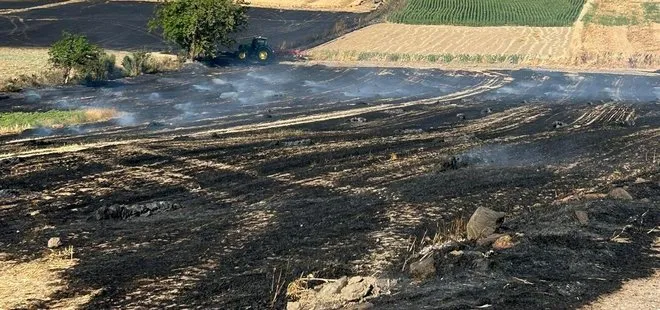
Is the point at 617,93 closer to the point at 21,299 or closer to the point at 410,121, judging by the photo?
the point at 410,121

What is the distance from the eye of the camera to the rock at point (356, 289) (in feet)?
36.0

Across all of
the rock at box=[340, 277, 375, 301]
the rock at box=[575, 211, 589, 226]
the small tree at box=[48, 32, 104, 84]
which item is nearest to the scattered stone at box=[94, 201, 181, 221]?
the rock at box=[340, 277, 375, 301]

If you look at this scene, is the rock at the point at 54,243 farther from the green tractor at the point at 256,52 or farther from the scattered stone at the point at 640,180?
the green tractor at the point at 256,52

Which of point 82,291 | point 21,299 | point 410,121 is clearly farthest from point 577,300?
point 410,121

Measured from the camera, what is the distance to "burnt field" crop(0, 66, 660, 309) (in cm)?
1192

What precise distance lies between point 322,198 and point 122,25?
5965 centimetres

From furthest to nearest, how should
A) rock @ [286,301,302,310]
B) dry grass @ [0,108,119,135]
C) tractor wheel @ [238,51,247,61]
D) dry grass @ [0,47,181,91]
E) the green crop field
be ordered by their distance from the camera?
the green crop field → tractor wheel @ [238,51,247,61] → dry grass @ [0,47,181,91] → dry grass @ [0,108,119,135] → rock @ [286,301,302,310]

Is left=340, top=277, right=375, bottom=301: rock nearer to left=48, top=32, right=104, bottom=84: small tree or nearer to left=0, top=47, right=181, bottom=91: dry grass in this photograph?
left=0, top=47, right=181, bottom=91: dry grass

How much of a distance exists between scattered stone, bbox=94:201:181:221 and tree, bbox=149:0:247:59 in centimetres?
3772

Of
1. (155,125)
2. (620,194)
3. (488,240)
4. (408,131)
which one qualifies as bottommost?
(155,125)

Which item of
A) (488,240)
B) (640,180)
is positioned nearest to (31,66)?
(640,180)

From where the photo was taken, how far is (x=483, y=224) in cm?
1439

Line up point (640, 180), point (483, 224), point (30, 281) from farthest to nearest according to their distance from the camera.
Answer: point (640, 180) < point (483, 224) < point (30, 281)

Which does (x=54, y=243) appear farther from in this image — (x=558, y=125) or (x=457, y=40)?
(x=457, y=40)
